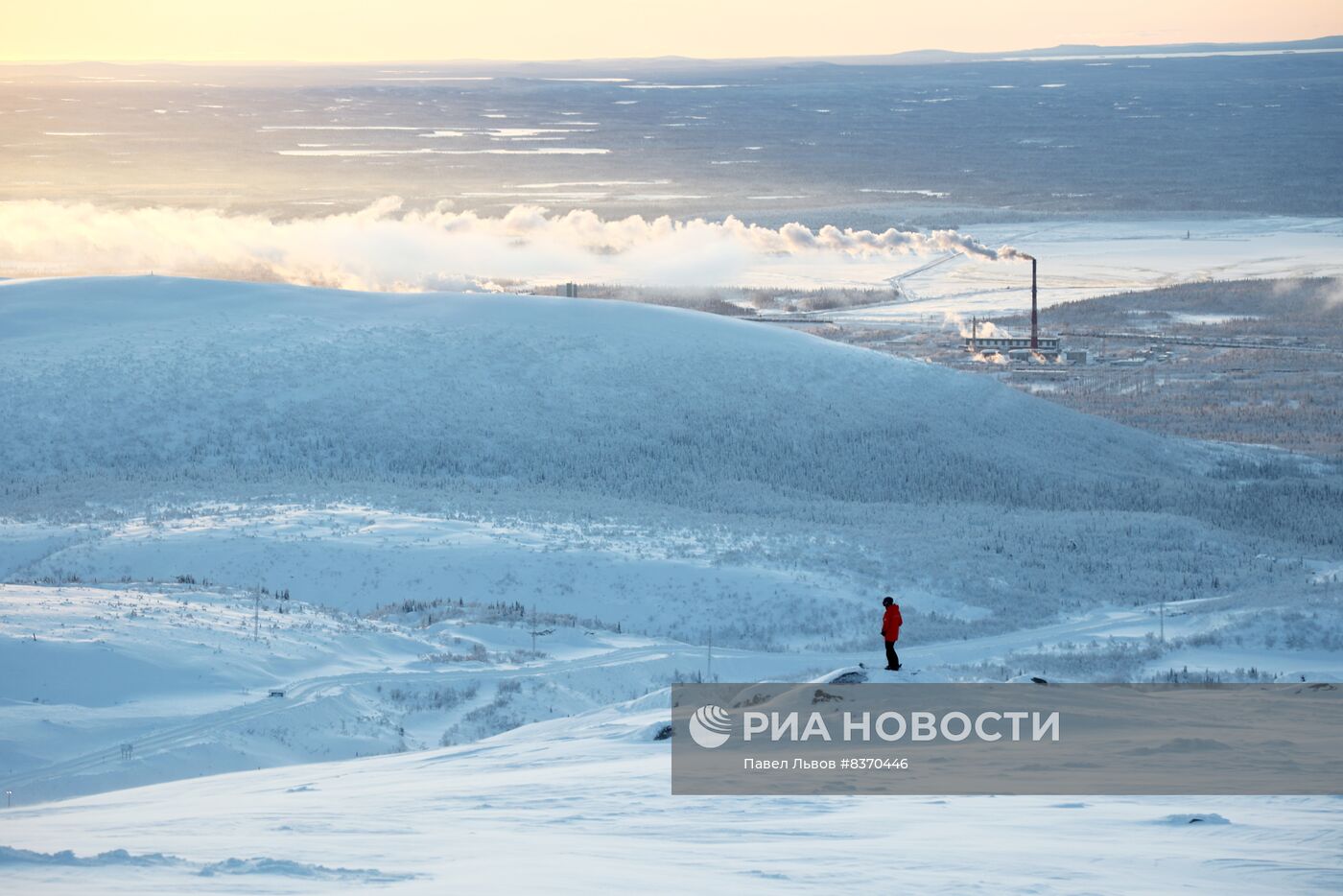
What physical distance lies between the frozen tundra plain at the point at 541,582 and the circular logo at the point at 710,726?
0.53 meters

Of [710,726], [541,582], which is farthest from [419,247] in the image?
[710,726]

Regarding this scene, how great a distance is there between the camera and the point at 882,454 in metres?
47.3

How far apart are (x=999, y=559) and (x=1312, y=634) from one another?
391 inches

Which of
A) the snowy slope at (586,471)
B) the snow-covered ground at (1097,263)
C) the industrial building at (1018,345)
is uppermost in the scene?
the snow-covered ground at (1097,263)

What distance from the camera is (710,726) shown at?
16578 mm

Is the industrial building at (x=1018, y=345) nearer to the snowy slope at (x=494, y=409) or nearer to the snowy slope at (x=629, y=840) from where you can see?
the snowy slope at (x=494, y=409)

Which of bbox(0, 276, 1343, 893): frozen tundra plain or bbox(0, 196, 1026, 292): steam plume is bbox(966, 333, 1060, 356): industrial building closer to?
bbox(0, 276, 1343, 893): frozen tundra plain

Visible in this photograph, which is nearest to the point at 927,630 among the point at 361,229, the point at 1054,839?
the point at 1054,839

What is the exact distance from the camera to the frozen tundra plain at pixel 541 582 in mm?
11828

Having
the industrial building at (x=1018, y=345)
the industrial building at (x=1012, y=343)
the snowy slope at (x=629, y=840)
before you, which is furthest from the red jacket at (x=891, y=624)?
the industrial building at (x=1012, y=343)

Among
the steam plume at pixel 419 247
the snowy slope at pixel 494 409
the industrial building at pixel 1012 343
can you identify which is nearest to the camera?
the snowy slope at pixel 494 409

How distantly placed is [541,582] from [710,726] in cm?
1413

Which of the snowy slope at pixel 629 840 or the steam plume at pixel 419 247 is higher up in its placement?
the steam plume at pixel 419 247

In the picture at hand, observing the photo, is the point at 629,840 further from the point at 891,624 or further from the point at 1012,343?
the point at 1012,343
